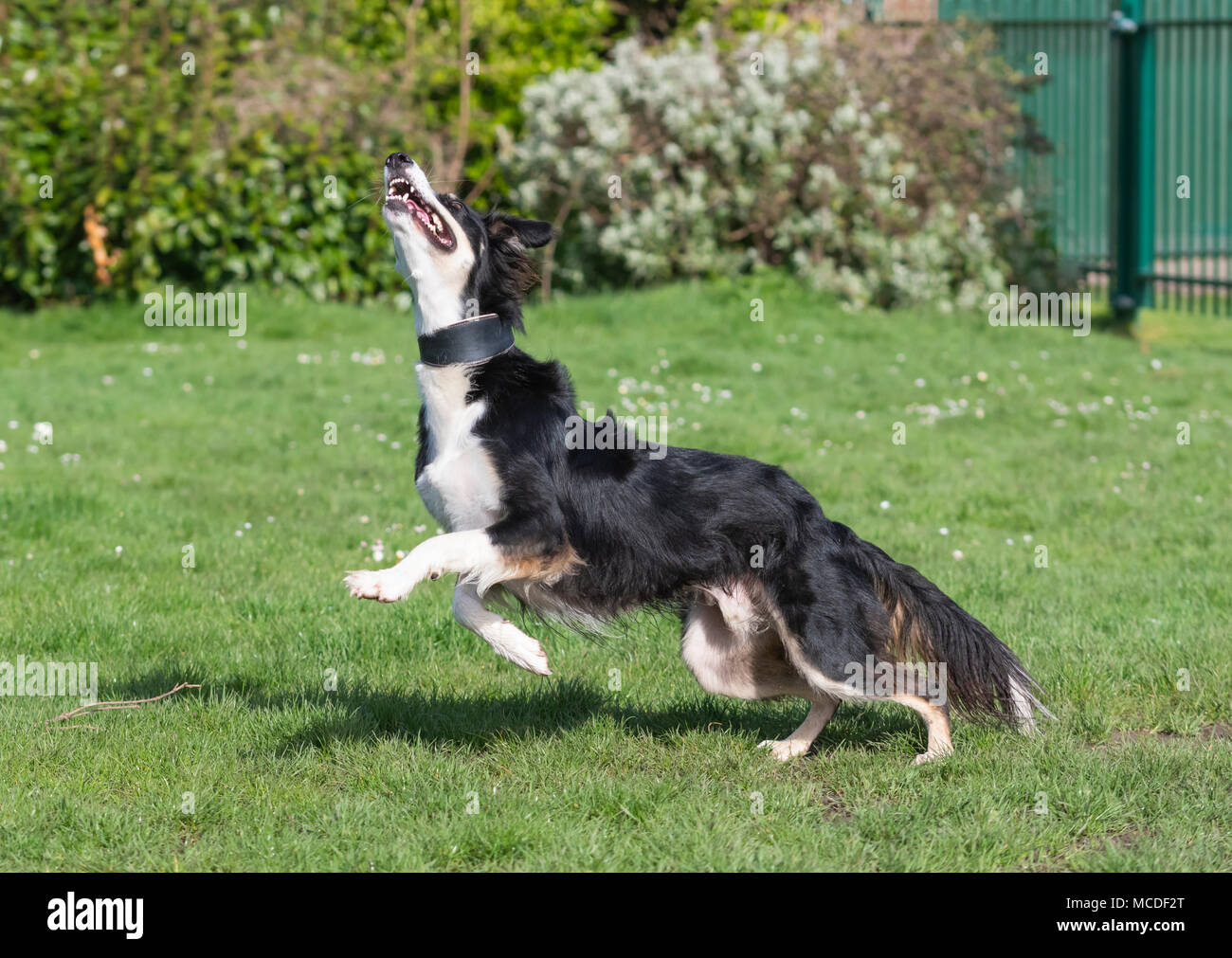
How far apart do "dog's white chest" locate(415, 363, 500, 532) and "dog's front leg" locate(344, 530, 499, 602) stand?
0.12 m

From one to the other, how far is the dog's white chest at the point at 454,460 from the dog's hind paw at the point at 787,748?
124 cm

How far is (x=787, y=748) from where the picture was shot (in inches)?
177

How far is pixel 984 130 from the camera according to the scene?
13312mm

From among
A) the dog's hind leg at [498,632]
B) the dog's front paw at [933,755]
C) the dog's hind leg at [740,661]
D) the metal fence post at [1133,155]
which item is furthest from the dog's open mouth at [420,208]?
the metal fence post at [1133,155]

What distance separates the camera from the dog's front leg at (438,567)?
371 cm


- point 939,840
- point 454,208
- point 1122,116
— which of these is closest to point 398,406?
point 454,208
